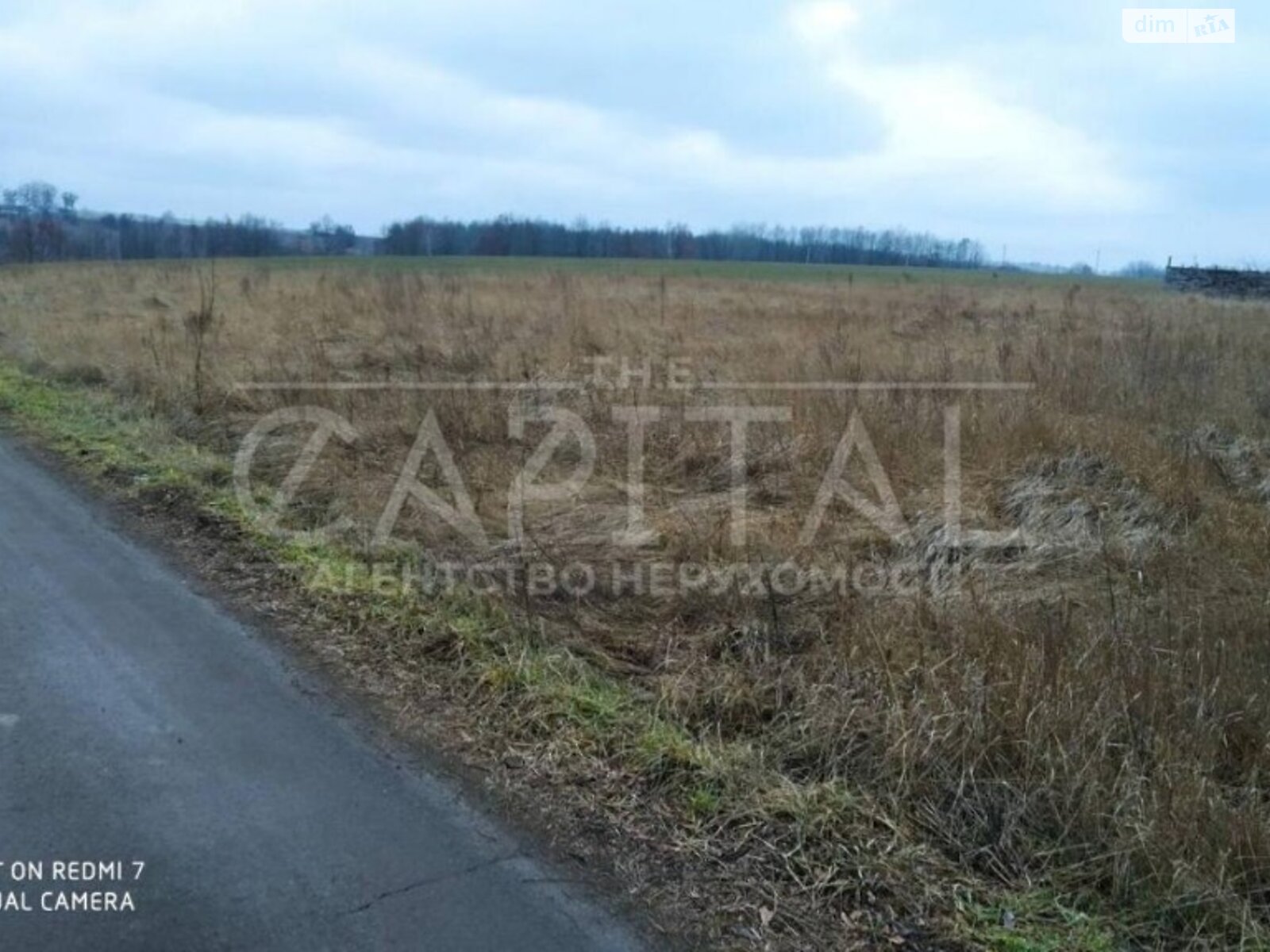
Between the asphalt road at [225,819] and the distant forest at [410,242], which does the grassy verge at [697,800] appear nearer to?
the asphalt road at [225,819]

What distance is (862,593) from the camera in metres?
5.25

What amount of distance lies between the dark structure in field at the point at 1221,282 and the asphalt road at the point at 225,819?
31.5 m

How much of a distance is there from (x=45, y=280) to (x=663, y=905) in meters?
30.5

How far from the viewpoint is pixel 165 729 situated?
12.7 ft

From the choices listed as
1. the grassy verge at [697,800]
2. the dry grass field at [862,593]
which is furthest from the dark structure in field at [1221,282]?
the grassy verge at [697,800]

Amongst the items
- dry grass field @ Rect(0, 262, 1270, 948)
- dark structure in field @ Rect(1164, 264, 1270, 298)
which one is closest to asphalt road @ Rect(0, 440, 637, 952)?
dry grass field @ Rect(0, 262, 1270, 948)

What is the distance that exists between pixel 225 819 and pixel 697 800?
5.07 feet

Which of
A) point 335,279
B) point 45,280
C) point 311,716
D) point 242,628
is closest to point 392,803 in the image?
point 311,716

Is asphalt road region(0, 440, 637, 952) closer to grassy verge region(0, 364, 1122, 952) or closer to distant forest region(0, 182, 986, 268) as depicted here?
grassy verge region(0, 364, 1122, 952)

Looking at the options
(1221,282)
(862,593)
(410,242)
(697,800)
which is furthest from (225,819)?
(410,242)

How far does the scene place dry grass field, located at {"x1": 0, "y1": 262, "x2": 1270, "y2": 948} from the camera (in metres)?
3.16

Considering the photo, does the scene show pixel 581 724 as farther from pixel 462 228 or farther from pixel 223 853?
pixel 462 228

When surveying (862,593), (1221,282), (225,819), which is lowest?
(225,819)

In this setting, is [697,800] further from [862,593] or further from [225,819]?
[862,593]
